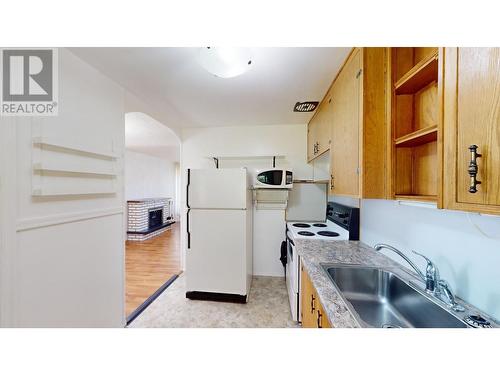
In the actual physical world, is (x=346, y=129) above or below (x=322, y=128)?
below

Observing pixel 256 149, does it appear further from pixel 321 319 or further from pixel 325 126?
pixel 321 319

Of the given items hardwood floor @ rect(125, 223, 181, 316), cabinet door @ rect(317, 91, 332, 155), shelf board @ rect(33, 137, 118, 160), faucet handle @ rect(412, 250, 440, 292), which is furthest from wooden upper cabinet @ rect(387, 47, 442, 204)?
hardwood floor @ rect(125, 223, 181, 316)

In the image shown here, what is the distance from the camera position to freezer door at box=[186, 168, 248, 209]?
2.28m

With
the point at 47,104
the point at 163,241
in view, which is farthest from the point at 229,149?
the point at 163,241

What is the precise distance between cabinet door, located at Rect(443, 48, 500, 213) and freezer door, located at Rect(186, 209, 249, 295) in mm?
1871

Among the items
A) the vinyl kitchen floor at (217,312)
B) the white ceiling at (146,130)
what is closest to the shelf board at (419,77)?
the vinyl kitchen floor at (217,312)

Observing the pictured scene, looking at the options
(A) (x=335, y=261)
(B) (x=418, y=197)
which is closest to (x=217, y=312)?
(A) (x=335, y=261)

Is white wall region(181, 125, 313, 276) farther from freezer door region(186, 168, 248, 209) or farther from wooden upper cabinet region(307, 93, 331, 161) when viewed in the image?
freezer door region(186, 168, 248, 209)

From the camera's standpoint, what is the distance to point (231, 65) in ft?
3.95

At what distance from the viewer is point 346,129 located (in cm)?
138

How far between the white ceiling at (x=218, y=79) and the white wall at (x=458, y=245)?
1.22 m

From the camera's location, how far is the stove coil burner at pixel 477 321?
0.73m

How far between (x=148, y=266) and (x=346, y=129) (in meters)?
3.75

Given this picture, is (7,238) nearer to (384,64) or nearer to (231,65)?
(231,65)
